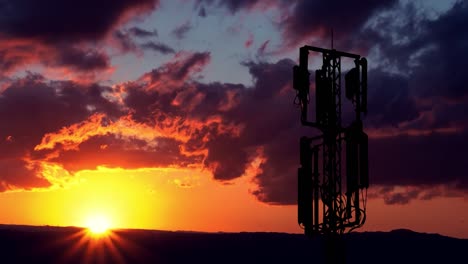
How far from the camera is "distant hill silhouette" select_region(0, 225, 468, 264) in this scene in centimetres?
10888

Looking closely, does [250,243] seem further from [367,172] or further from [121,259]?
[367,172]

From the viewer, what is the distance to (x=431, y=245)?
12988 centimetres

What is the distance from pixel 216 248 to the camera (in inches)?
4628

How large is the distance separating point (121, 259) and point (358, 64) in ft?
301

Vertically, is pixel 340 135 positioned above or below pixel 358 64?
below

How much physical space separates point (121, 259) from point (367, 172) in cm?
9146

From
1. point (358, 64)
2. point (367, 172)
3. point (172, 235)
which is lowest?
point (367, 172)

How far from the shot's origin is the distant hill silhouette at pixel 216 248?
109 metres

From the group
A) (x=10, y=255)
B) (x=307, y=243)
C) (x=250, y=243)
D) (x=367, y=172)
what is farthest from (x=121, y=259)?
(x=367, y=172)

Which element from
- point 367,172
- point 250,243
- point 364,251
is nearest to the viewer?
point 367,172

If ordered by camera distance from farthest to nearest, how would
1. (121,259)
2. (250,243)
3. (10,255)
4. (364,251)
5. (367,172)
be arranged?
(250,243) < (364,251) < (121,259) < (10,255) < (367,172)

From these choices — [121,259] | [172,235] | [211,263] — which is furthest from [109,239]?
[211,263]

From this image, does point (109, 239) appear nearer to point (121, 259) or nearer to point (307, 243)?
point (121, 259)

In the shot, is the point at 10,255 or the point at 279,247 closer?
the point at 10,255
